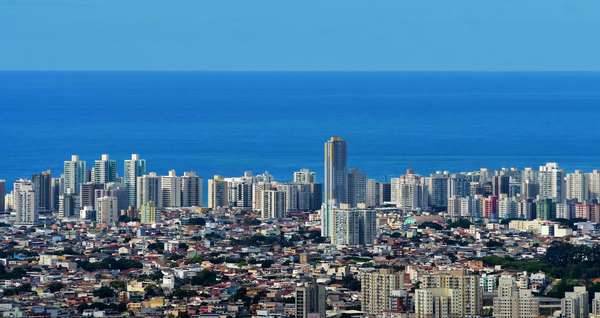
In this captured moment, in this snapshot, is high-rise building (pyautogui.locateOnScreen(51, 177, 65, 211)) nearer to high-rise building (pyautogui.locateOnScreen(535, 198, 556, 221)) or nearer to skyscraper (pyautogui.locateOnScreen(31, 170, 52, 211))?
skyscraper (pyautogui.locateOnScreen(31, 170, 52, 211))

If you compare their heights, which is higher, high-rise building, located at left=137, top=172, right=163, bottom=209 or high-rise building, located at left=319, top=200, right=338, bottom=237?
high-rise building, located at left=137, top=172, right=163, bottom=209

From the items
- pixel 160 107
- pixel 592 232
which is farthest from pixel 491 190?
pixel 160 107

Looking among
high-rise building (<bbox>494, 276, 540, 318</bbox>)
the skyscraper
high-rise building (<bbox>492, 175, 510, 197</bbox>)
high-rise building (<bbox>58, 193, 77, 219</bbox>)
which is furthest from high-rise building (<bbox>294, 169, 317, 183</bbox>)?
high-rise building (<bbox>494, 276, 540, 318</bbox>)

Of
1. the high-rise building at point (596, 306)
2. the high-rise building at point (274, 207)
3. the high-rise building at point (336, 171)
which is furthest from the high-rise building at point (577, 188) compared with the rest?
the high-rise building at point (596, 306)

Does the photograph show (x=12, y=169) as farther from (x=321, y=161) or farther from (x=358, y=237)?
(x=358, y=237)

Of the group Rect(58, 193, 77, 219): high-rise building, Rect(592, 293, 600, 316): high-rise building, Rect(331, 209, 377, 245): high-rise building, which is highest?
Rect(58, 193, 77, 219): high-rise building

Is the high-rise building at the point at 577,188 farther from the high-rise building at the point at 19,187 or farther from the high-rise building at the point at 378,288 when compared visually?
the high-rise building at the point at 378,288
